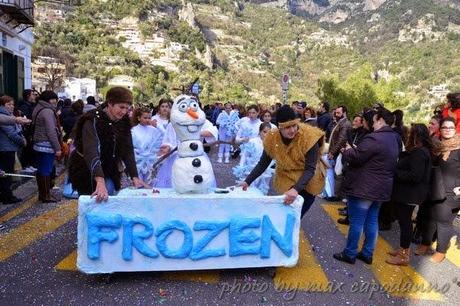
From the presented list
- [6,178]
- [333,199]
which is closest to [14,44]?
[6,178]

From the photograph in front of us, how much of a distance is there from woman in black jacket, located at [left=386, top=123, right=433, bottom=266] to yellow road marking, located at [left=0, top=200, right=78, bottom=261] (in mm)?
4229

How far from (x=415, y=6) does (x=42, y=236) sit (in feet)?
543

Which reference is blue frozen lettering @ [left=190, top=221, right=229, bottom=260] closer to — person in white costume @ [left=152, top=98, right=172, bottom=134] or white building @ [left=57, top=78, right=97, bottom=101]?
person in white costume @ [left=152, top=98, right=172, bottom=134]

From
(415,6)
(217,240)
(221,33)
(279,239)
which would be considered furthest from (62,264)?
(415,6)

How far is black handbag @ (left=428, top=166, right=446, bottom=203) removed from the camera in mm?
5055

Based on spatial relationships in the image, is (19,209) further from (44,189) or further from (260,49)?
(260,49)

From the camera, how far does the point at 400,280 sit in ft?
14.9

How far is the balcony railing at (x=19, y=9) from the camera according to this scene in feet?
50.7

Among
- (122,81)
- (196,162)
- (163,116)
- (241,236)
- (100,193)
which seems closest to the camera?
(100,193)

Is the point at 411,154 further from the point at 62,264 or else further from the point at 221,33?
the point at 221,33

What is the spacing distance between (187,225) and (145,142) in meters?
2.64

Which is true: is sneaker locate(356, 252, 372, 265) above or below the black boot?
above

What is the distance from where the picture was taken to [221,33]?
452 feet

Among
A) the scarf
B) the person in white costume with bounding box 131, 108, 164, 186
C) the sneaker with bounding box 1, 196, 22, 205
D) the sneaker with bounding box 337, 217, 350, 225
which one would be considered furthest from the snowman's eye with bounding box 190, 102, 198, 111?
the sneaker with bounding box 1, 196, 22, 205
